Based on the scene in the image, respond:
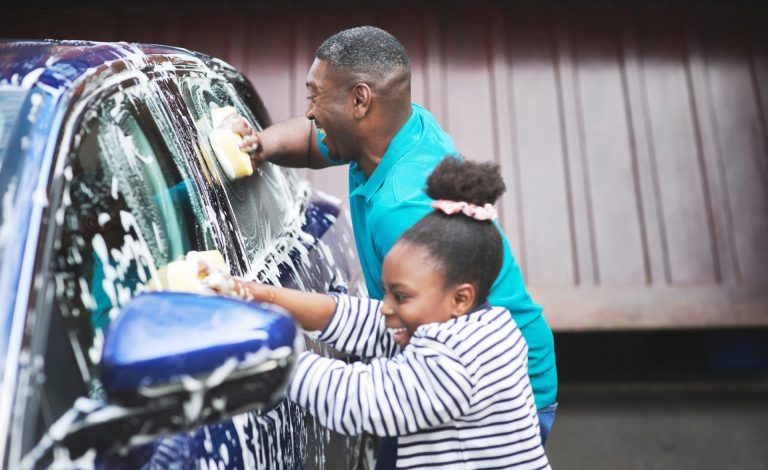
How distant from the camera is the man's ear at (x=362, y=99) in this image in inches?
80.5

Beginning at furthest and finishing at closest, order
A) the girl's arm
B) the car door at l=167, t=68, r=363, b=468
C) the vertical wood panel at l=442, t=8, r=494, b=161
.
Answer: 1. the vertical wood panel at l=442, t=8, r=494, b=161
2. the girl's arm
3. the car door at l=167, t=68, r=363, b=468

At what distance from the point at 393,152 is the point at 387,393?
77cm

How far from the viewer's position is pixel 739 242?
14.4ft

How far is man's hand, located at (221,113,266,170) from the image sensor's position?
2.07 meters

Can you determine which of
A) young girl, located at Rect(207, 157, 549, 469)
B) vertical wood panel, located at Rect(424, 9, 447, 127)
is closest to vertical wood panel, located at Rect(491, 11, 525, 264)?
vertical wood panel, located at Rect(424, 9, 447, 127)

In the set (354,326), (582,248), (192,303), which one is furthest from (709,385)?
(192,303)

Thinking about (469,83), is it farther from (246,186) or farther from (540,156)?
(246,186)

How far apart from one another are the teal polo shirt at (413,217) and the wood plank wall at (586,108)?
2.32 m

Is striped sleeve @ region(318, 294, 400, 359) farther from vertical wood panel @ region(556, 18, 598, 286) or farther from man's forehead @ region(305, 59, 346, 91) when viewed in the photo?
vertical wood panel @ region(556, 18, 598, 286)

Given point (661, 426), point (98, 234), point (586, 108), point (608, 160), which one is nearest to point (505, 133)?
point (586, 108)

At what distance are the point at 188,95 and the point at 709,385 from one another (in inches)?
146

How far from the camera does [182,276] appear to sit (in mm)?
1380

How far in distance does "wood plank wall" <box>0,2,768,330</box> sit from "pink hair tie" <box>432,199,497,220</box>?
9.04 ft

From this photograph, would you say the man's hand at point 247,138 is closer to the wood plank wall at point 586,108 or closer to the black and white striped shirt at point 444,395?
the black and white striped shirt at point 444,395
